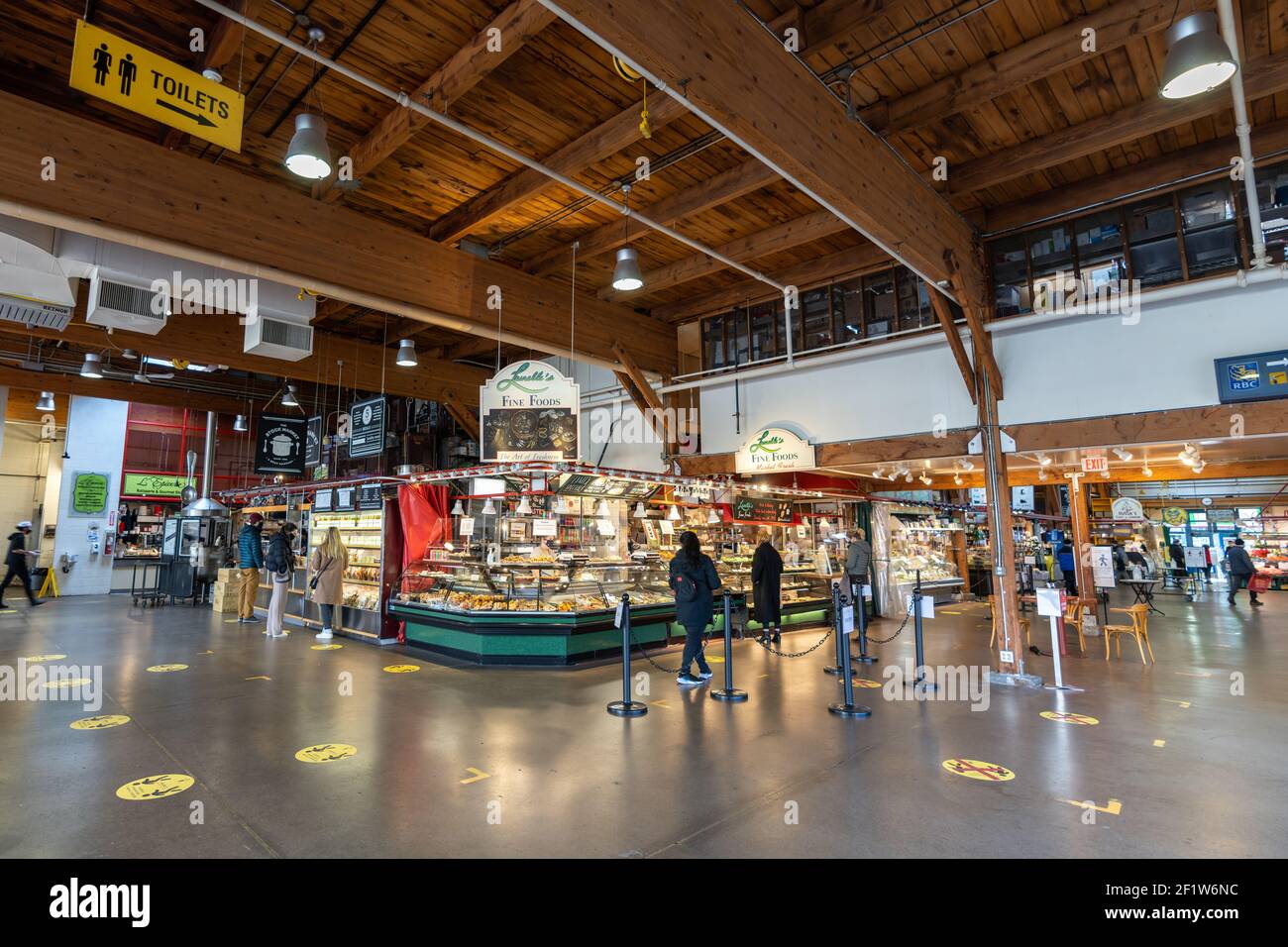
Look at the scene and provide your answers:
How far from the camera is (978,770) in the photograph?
4.15 meters

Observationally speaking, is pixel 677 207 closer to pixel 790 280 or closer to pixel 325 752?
pixel 790 280

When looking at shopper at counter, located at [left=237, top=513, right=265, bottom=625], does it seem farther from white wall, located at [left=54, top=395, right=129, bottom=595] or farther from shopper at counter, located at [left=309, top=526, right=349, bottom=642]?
white wall, located at [left=54, top=395, right=129, bottom=595]

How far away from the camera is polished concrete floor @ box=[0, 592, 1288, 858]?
10.3 ft

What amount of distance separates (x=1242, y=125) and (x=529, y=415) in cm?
694

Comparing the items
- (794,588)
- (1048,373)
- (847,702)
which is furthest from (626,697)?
(794,588)

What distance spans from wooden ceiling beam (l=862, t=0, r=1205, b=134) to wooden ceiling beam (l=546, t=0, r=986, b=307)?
1.28 ft

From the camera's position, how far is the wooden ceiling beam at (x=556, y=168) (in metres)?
5.35

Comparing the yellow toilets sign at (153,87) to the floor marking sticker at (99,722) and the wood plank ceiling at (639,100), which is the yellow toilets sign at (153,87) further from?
the floor marking sticker at (99,722)

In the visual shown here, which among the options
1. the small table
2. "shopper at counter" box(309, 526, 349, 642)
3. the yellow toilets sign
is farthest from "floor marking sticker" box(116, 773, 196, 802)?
the small table

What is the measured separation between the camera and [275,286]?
23.8ft

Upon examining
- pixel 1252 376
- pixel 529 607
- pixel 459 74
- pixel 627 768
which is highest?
pixel 459 74

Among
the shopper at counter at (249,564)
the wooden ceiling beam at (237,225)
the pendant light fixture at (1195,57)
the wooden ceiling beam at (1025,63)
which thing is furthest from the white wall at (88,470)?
the pendant light fixture at (1195,57)

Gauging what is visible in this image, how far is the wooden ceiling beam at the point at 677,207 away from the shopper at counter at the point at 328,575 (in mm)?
5193

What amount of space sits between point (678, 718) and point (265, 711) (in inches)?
140
